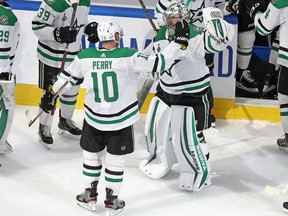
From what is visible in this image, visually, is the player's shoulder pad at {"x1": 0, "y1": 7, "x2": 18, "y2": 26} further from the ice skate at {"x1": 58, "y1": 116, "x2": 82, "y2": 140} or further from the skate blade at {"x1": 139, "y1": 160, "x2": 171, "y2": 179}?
the skate blade at {"x1": 139, "y1": 160, "x2": 171, "y2": 179}

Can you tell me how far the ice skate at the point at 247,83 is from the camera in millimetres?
6785

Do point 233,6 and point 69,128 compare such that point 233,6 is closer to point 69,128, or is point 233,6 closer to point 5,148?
point 69,128

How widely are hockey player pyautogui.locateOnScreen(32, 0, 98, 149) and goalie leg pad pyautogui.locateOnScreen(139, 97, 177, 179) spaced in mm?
678

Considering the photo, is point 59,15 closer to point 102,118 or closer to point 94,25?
point 94,25

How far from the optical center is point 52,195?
17.7 feet

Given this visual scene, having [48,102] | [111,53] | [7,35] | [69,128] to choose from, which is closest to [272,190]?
[111,53]

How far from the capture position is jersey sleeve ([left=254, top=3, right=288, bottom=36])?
576 centimetres

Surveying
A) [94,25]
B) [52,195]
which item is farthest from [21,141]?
[94,25]

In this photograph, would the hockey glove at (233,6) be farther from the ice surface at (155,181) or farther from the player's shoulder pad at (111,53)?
the player's shoulder pad at (111,53)

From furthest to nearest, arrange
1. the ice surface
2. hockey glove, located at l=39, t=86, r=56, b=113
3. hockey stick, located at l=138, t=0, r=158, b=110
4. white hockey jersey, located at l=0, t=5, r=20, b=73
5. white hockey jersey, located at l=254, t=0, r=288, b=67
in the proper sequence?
hockey stick, located at l=138, t=0, r=158, b=110
white hockey jersey, located at l=254, t=0, r=288, b=67
hockey glove, located at l=39, t=86, r=56, b=113
white hockey jersey, located at l=0, t=5, r=20, b=73
the ice surface

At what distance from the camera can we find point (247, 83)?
681 centimetres

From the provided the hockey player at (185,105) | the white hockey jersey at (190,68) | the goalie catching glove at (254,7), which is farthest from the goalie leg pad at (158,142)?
the goalie catching glove at (254,7)

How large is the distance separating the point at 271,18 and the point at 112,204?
164 cm

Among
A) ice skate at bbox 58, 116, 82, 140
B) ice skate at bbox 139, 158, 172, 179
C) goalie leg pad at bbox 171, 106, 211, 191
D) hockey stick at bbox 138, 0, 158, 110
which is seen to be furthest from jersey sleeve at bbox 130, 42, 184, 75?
ice skate at bbox 58, 116, 82, 140
